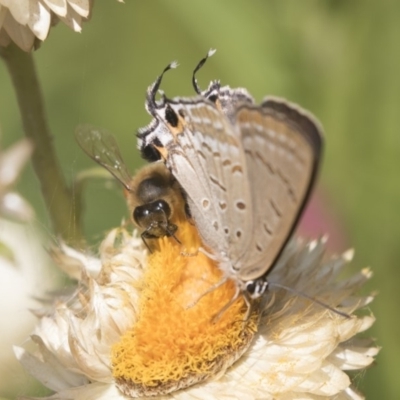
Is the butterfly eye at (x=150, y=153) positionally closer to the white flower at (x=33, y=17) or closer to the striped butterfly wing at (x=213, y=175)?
the striped butterfly wing at (x=213, y=175)

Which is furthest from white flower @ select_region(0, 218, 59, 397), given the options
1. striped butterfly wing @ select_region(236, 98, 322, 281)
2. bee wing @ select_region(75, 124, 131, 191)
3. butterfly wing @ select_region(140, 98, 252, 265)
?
striped butterfly wing @ select_region(236, 98, 322, 281)

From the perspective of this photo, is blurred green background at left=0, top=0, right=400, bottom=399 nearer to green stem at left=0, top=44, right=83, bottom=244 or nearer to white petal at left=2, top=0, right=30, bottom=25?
green stem at left=0, top=44, right=83, bottom=244

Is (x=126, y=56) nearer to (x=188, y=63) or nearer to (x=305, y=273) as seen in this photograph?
(x=188, y=63)

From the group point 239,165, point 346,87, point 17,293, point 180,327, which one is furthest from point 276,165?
point 346,87

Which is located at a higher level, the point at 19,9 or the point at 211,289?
the point at 19,9

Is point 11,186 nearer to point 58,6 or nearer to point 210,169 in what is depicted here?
point 58,6

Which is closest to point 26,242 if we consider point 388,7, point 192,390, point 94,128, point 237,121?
point 94,128
